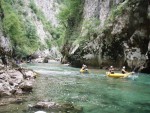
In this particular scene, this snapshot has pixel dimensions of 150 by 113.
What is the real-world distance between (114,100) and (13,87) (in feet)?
23.2

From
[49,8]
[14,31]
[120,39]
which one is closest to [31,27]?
[14,31]

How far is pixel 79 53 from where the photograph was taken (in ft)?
168

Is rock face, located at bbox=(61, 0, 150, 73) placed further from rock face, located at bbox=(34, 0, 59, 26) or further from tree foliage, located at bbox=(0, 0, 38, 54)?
rock face, located at bbox=(34, 0, 59, 26)

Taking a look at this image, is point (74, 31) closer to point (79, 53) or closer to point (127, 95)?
point (79, 53)

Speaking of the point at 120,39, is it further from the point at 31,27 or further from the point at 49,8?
the point at 49,8

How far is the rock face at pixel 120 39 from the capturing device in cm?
4134

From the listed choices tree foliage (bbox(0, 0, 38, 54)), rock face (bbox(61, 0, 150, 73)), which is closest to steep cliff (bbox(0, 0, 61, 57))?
tree foliage (bbox(0, 0, 38, 54))

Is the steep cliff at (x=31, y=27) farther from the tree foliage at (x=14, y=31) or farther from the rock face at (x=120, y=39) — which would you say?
the rock face at (x=120, y=39)

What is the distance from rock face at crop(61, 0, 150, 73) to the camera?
41.3 m

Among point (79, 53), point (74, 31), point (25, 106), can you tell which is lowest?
point (25, 106)

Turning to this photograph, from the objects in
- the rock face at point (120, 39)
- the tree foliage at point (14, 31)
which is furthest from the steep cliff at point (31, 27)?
the rock face at point (120, 39)

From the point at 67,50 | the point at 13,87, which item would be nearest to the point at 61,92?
the point at 13,87

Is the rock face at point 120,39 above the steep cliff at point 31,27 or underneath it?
underneath

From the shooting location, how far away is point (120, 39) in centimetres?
4356
